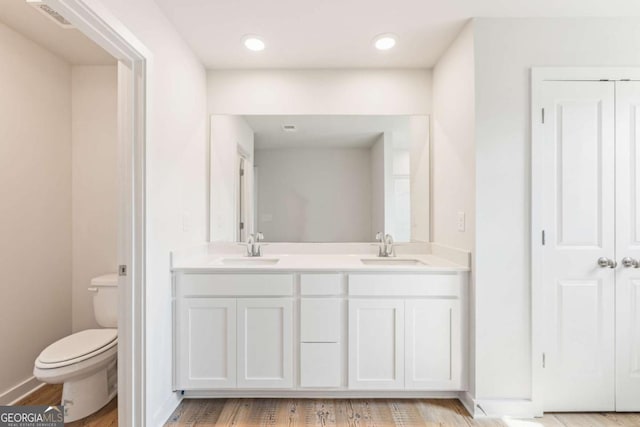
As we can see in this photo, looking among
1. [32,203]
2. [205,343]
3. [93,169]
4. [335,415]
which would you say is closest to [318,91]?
[93,169]

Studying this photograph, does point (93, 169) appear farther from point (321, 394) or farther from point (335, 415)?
point (335, 415)

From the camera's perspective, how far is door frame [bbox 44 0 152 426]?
5.62 feet

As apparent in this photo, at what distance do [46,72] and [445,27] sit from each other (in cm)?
270

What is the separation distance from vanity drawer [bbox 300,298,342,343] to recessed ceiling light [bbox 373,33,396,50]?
1.71 m

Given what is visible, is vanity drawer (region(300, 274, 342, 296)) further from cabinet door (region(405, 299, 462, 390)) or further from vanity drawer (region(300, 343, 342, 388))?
cabinet door (region(405, 299, 462, 390))

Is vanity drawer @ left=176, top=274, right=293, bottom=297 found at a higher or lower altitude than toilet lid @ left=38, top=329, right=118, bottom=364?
higher

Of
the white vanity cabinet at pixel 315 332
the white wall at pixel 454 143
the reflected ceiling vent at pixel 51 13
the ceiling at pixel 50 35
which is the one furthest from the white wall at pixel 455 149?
the ceiling at pixel 50 35

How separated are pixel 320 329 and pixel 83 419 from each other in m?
1.44

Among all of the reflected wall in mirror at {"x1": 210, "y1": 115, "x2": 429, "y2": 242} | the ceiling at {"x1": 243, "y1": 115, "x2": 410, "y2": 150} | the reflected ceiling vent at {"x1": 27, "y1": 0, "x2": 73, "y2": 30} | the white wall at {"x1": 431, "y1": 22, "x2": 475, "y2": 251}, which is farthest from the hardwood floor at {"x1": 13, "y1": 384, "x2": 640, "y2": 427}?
the reflected ceiling vent at {"x1": 27, "y1": 0, "x2": 73, "y2": 30}

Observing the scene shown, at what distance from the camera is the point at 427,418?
1997 millimetres

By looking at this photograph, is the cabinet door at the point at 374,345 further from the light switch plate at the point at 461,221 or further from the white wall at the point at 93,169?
the white wall at the point at 93,169

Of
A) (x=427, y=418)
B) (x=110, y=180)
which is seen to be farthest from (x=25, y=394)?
(x=427, y=418)

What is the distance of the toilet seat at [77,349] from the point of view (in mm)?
1855

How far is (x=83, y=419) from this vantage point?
6.46ft
